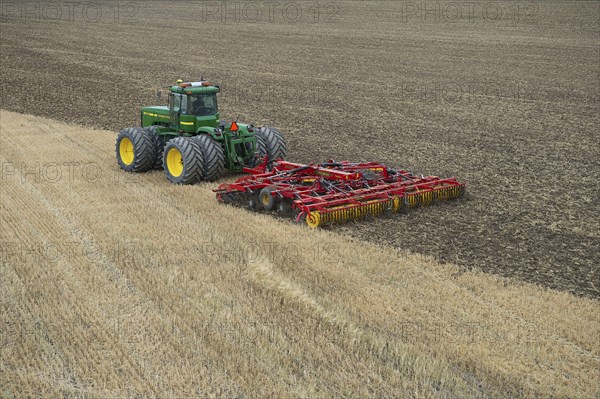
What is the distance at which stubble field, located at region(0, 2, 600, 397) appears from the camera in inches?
290

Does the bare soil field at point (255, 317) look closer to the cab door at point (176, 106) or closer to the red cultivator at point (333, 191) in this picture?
the red cultivator at point (333, 191)

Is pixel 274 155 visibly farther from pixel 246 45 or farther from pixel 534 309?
pixel 246 45

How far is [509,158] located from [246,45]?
82.2 ft

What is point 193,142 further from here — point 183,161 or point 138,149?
point 138,149

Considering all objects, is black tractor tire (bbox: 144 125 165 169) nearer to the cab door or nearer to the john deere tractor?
the john deere tractor

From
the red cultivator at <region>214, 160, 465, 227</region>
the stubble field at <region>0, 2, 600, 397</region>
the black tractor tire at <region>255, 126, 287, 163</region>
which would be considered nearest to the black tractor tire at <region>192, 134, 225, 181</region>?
the stubble field at <region>0, 2, 600, 397</region>

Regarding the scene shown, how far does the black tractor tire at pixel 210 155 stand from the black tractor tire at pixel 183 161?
8 centimetres

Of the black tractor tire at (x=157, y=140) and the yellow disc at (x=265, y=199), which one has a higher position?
the black tractor tire at (x=157, y=140)

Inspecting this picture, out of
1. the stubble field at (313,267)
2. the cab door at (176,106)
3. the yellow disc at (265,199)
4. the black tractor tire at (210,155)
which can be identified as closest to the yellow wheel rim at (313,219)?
the stubble field at (313,267)

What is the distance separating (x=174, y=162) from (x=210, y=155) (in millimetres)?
806

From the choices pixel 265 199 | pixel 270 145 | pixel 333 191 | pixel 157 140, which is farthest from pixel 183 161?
pixel 333 191

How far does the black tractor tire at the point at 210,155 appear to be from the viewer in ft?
45.4

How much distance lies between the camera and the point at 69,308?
28.4 feet

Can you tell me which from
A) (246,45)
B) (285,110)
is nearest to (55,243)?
(285,110)
